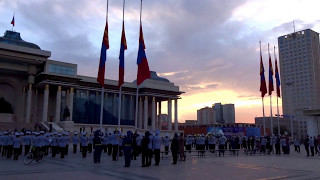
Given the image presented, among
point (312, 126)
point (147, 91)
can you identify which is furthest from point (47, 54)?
point (312, 126)

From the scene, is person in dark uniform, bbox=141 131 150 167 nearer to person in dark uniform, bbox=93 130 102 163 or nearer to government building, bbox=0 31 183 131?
person in dark uniform, bbox=93 130 102 163

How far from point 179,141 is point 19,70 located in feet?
121

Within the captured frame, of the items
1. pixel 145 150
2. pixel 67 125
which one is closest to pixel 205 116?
pixel 67 125

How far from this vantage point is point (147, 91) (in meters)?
60.3

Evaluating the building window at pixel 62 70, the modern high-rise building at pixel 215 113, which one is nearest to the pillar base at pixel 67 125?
the building window at pixel 62 70

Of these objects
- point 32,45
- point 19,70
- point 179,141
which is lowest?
point 179,141

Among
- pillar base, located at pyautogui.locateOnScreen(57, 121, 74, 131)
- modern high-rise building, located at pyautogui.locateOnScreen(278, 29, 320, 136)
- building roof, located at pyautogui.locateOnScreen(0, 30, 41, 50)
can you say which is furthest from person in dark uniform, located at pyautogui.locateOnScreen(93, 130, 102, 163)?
modern high-rise building, located at pyautogui.locateOnScreen(278, 29, 320, 136)

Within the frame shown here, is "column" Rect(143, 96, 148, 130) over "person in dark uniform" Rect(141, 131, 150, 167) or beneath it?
over

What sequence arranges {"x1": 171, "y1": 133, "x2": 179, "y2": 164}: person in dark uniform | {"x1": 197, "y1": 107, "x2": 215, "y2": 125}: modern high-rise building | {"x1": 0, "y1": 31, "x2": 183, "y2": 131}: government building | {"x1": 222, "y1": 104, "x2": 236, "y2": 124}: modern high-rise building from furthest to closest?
1. {"x1": 197, "y1": 107, "x2": 215, "y2": 125}: modern high-rise building
2. {"x1": 222, "y1": 104, "x2": 236, "y2": 124}: modern high-rise building
3. {"x1": 0, "y1": 31, "x2": 183, "y2": 131}: government building
4. {"x1": 171, "y1": 133, "x2": 179, "y2": 164}: person in dark uniform

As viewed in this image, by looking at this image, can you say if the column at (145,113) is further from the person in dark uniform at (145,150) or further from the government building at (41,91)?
the person in dark uniform at (145,150)

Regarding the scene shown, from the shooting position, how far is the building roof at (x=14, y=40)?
48.6 m

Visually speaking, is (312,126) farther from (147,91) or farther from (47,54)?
(47,54)

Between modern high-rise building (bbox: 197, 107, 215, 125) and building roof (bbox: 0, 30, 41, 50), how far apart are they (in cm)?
14525

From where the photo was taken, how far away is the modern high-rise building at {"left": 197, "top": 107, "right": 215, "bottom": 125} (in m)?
186
